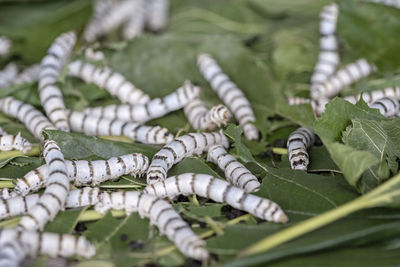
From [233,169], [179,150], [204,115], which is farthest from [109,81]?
[233,169]

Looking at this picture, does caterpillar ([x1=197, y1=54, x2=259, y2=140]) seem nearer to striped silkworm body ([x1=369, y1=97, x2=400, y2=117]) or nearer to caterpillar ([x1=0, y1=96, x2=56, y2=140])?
striped silkworm body ([x1=369, y1=97, x2=400, y2=117])

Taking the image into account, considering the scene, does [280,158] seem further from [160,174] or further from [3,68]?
[3,68]

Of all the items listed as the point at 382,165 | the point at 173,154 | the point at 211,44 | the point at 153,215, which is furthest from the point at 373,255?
the point at 211,44

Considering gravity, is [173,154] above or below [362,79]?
below

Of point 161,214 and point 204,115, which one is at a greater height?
point 204,115

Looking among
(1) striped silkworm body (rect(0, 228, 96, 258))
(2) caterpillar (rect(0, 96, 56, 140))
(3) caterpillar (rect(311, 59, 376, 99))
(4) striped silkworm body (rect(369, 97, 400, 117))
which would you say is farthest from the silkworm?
(4) striped silkworm body (rect(369, 97, 400, 117))

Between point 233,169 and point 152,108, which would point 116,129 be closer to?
point 152,108
